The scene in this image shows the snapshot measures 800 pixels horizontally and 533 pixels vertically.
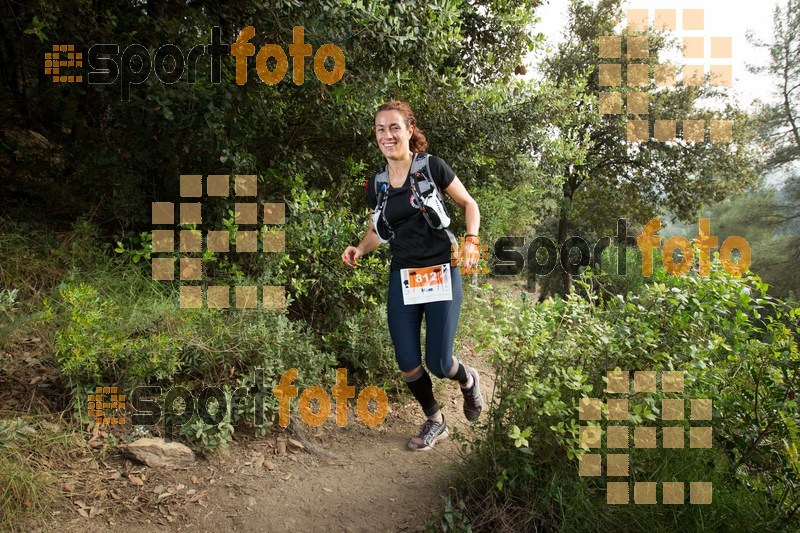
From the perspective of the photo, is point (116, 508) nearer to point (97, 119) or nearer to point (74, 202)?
point (74, 202)

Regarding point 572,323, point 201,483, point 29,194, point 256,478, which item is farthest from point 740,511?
point 29,194

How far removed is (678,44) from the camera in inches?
603

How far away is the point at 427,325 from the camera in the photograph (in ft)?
11.8

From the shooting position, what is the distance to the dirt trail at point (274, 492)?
10.3ft

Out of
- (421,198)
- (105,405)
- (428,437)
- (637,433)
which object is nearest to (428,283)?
(421,198)

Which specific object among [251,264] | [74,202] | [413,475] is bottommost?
[413,475]

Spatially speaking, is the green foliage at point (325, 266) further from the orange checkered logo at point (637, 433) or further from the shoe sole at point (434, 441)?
the orange checkered logo at point (637, 433)

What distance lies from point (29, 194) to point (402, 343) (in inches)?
189

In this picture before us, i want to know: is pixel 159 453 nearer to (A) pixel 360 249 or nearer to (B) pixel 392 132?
(A) pixel 360 249

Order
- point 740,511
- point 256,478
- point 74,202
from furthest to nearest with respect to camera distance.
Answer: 1. point 74,202
2. point 256,478
3. point 740,511

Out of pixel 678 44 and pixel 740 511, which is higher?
pixel 678 44

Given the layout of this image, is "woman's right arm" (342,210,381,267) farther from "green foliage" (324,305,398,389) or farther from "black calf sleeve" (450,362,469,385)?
"green foliage" (324,305,398,389)

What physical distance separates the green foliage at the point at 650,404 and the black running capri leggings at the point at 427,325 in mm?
331

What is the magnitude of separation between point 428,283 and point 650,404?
4.88ft
